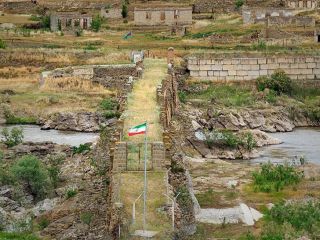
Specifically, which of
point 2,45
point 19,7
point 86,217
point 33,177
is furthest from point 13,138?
point 19,7

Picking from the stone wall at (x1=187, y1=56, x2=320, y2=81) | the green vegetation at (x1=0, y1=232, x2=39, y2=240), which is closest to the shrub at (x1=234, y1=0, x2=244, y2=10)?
the stone wall at (x1=187, y1=56, x2=320, y2=81)

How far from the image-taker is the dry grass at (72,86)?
65.4 m

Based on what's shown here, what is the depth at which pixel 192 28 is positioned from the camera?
3499 inches

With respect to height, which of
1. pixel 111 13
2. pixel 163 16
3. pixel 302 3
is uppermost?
pixel 302 3

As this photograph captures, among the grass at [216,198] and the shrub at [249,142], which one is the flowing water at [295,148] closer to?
the shrub at [249,142]

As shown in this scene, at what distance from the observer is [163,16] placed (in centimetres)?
9162

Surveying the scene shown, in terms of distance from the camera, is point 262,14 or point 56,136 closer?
point 56,136

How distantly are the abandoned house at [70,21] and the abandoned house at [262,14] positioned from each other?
1399 cm

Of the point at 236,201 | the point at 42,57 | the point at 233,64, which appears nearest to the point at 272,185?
the point at 236,201

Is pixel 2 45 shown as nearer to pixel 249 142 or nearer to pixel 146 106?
pixel 249 142

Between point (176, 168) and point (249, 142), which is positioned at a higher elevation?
point (176, 168)

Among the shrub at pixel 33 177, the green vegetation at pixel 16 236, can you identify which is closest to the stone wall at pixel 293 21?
the shrub at pixel 33 177

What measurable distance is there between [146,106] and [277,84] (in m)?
26.1

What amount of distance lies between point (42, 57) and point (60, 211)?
39.5 meters
